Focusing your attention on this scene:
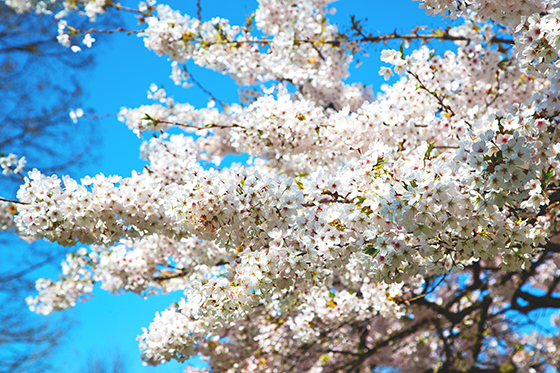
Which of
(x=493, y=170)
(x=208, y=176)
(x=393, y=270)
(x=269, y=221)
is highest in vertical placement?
(x=208, y=176)

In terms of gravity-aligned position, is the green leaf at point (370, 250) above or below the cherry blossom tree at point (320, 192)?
below

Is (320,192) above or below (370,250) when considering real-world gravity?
above

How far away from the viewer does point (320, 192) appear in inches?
111

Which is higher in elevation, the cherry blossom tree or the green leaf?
the cherry blossom tree

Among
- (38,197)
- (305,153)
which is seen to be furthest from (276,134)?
(38,197)

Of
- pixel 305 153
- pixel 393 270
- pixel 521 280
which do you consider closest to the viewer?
pixel 393 270

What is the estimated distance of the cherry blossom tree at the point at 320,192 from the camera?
2393 millimetres

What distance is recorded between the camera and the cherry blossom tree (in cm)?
239

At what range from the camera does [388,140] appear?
12.4 feet

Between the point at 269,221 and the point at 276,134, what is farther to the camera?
the point at 276,134

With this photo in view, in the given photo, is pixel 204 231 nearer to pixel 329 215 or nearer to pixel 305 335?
pixel 329 215

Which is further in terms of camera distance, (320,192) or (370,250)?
(320,192)

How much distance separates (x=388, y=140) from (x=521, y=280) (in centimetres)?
406

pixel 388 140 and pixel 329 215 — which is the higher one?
pixel 388 140
